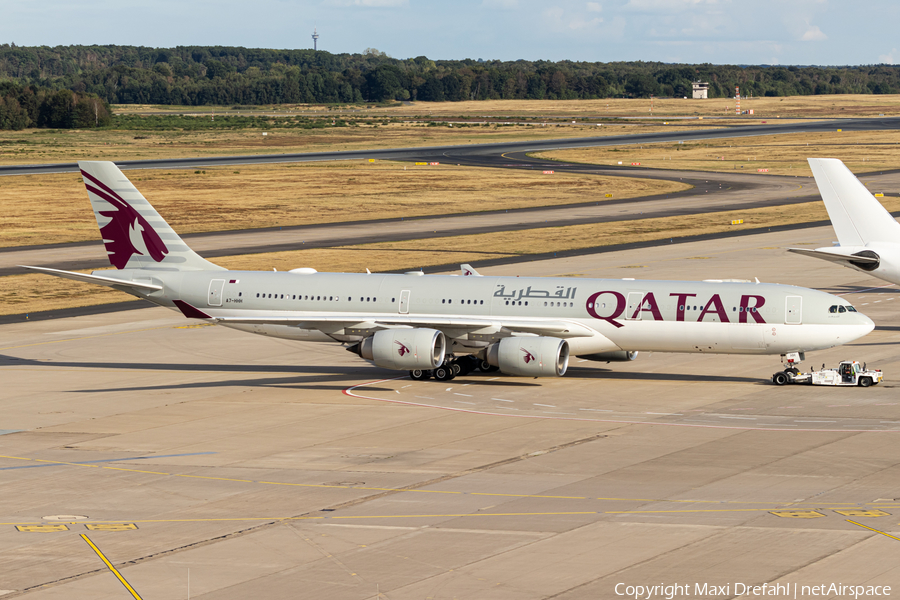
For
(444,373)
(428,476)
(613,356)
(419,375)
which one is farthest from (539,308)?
(428,476)

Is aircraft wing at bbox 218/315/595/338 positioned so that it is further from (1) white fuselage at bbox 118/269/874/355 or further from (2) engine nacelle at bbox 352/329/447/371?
(2) engine nacelle at bbox 352/329/447/371

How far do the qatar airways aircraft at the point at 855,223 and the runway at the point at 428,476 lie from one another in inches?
228

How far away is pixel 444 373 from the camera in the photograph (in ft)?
164

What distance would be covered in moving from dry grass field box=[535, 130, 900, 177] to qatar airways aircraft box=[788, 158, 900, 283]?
107025 mm

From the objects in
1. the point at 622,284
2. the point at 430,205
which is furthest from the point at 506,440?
the point at 430,205

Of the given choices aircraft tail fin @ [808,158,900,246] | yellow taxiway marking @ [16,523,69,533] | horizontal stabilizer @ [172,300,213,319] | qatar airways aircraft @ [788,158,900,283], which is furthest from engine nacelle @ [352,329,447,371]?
yellow taxiway marking @ [16,523,69,533]

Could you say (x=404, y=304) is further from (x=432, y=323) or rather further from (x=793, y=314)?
(x=793, y=314)

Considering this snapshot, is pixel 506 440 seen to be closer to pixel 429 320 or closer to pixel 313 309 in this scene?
pixel 429 320

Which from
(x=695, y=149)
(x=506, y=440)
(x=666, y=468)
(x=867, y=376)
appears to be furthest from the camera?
(x=695, y=149)

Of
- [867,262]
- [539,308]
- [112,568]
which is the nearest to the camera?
[112,568]

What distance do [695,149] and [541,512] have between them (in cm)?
16786

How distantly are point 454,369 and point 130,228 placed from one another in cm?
1716

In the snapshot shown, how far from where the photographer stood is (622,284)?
4866 centimetres

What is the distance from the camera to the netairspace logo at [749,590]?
2314 cm
